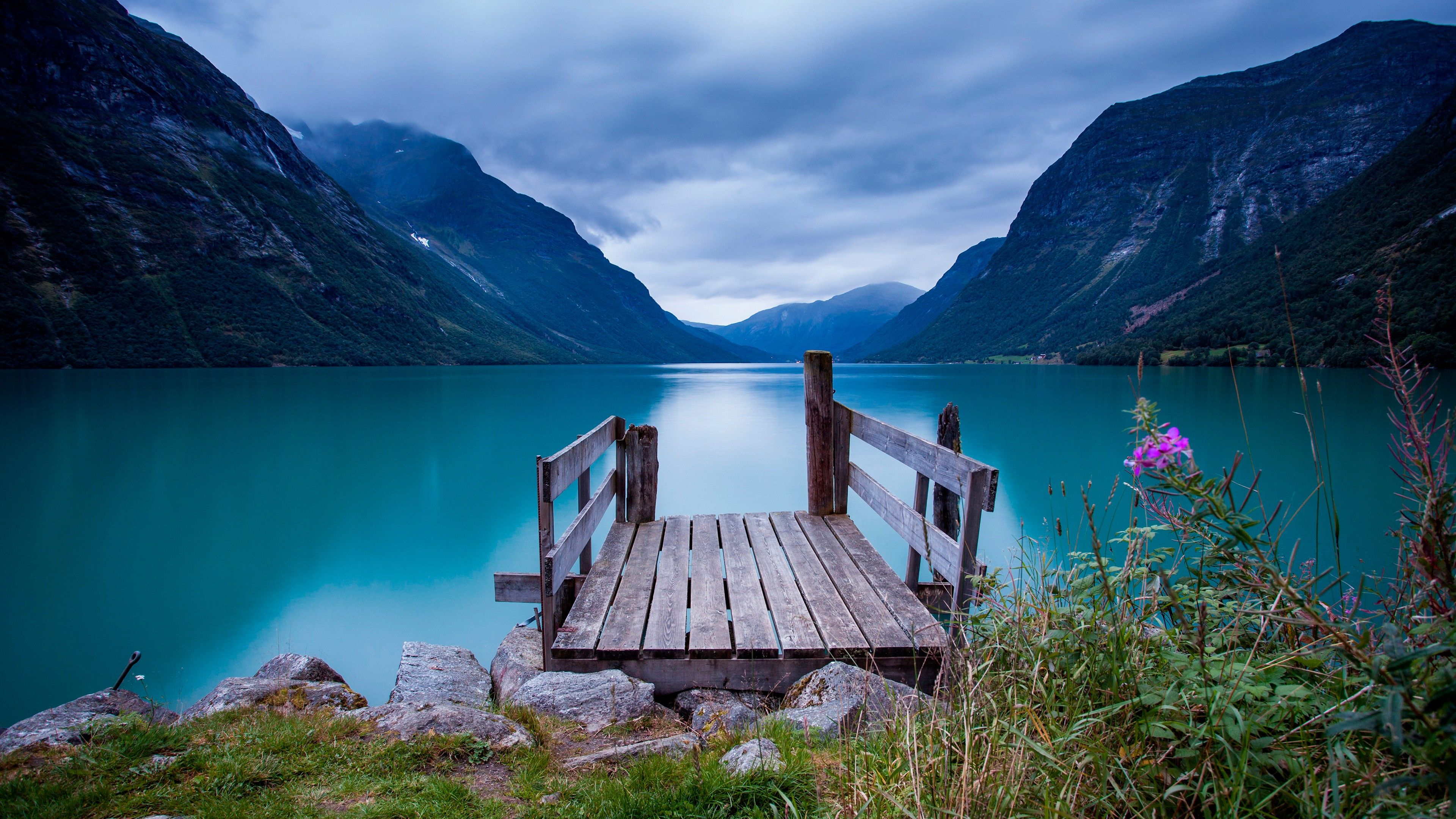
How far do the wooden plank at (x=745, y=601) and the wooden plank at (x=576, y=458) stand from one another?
1.28 m

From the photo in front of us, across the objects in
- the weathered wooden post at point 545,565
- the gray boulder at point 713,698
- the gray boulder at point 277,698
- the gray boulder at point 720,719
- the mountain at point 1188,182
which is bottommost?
the gray boulder at point 277,698

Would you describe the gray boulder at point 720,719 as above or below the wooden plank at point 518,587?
below

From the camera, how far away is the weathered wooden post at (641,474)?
5.80 meters

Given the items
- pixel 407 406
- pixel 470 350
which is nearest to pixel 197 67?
pixel 470 350

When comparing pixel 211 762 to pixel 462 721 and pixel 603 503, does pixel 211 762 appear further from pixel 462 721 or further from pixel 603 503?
pixel 603 503

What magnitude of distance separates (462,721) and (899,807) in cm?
212

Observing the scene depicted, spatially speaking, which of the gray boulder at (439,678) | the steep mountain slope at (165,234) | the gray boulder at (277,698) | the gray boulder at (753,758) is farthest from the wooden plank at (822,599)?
the steep mountain slope at (165,234)

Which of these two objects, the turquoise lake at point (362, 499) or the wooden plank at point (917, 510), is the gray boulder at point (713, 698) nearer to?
the wooden plank at point (917, 510)

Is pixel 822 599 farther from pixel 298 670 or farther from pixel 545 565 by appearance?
pixel 298 670

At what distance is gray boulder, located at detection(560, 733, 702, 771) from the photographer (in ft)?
8.61

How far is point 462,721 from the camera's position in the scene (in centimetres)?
293

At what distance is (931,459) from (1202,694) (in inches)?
90.3

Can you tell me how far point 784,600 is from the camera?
4.05m

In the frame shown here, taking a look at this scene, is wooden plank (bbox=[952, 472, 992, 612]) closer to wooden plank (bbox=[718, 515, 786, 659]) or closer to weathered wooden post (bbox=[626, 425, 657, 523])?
wooden plank (bbox=[718, 515, 786, 659])
